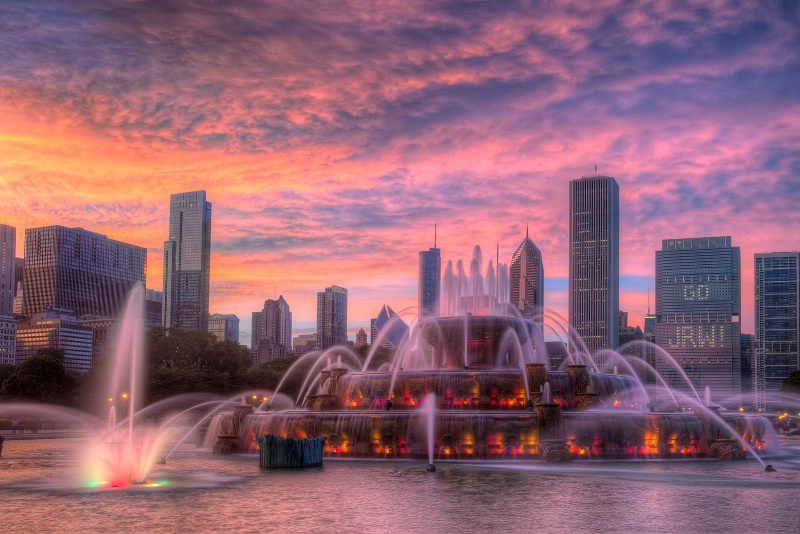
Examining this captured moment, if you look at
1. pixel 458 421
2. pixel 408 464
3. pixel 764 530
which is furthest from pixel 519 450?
pixel 764 530

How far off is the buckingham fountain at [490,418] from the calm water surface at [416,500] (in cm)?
287

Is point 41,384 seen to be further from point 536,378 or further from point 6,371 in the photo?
point 536,378

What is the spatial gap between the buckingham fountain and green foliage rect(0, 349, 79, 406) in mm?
73933

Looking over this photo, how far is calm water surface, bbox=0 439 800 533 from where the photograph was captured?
21.8 metres

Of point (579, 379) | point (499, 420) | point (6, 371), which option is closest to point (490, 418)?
point (499, 420)

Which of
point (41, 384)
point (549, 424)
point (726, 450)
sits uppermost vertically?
point (549, 424)

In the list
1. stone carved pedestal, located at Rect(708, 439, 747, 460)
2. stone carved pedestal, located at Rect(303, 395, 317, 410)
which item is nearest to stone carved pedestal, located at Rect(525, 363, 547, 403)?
stone carved pedestal, located at Rect(708, 439, 747, 460)

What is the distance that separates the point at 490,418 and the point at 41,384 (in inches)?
3623

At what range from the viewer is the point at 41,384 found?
117 meters

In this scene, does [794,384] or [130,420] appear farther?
[794,384]

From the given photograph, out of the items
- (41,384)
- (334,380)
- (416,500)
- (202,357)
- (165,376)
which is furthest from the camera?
(202,357)

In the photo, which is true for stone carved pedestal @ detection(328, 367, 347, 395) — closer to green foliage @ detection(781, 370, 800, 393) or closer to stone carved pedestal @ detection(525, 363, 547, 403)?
stone carved pedestal @ detection(525, 363, 547, 403)

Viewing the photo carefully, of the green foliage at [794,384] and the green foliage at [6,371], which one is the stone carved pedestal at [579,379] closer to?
the green foliage at [794,384]

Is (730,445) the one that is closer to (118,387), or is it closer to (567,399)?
(567,399)
